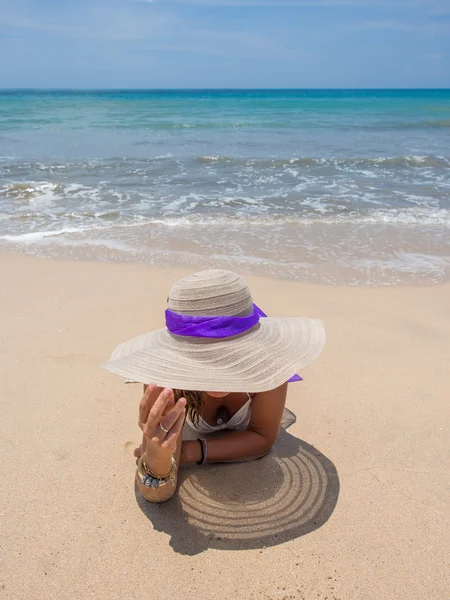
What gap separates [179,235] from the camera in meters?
5.51

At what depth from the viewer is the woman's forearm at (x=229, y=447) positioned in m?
2.12

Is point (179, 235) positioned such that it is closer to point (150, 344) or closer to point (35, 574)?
point (150, 344)

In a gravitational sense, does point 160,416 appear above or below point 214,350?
below

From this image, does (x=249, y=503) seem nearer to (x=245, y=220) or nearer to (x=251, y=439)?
(x=251, y=439)

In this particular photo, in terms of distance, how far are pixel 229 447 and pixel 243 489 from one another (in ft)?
0.56

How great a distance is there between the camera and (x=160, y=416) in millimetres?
1672

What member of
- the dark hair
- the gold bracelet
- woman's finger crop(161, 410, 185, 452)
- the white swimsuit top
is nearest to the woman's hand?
woman's finger crop(161, 410, 185, 452)

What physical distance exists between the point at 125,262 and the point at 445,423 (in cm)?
302

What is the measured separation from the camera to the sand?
5.59 feet

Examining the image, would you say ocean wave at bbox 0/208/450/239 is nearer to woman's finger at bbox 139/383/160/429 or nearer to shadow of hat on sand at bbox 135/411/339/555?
shadow of hat on sand at bbox 135/411/339/555

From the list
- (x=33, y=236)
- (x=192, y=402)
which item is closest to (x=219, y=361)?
(x=192, y=402)

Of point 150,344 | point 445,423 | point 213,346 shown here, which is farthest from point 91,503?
point 445,423

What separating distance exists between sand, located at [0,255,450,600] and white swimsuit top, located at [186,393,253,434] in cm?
17

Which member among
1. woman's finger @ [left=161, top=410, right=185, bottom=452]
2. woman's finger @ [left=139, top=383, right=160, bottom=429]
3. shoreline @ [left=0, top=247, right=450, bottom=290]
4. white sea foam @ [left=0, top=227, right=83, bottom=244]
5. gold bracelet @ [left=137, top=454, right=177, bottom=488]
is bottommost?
white sea foam @ [left=0, top=227, right=83, bottom=244]
